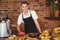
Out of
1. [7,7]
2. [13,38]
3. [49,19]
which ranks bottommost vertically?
[13,38]

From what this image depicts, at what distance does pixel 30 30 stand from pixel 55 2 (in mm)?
462

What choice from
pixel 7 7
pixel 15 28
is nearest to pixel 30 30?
pixel 15 28

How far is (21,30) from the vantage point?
224 cm

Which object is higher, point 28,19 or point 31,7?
point 31,7

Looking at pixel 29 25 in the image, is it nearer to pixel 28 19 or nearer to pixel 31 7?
pixel 28 19

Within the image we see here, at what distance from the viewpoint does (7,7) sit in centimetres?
224

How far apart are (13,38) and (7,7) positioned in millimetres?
489

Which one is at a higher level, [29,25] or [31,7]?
[31,7]

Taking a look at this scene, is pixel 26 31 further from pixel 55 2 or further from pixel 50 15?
pixel 55 2

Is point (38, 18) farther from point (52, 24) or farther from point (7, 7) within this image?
point (7, 7)

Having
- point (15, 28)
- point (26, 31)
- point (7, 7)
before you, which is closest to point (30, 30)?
point (26, 31)

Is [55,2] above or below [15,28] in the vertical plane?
above

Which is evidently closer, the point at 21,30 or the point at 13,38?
the point at 13,38

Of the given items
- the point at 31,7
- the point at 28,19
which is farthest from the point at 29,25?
the point at 31,7
